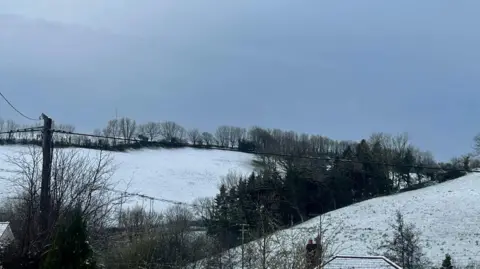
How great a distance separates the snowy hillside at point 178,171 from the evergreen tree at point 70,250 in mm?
67868

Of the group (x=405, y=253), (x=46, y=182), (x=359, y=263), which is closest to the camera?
(x=46, y=182)

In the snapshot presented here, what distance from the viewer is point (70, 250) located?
10789 millimetres

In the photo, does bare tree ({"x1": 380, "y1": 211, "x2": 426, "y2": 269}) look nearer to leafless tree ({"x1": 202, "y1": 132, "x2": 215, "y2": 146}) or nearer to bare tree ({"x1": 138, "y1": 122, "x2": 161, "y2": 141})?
bare tree ({"x1": 138, "y1": 122, "x2": 161, "y2": 141})

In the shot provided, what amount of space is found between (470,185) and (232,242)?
4647cm

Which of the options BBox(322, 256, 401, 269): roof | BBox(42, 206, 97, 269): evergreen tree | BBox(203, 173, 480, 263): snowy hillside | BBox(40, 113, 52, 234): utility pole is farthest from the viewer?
BBox(203, 173, 480, 263): snowy hillside

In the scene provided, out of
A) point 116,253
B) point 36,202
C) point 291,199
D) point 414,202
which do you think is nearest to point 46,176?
point 36,202

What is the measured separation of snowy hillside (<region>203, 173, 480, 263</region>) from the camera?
5205cm

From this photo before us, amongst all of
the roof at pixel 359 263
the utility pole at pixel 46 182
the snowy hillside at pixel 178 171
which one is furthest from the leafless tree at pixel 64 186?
the snowy hillside at pixel 178 171

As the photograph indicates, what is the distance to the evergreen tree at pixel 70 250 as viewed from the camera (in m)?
10.7

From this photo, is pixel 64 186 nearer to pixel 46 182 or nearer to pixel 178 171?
pixel 46 182

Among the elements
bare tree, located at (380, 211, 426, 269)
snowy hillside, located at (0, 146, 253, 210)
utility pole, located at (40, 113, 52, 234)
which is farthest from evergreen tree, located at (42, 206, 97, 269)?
snowy hillside, located at (0, 146, 253, 210)

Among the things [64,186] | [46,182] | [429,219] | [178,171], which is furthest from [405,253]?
[178,171]

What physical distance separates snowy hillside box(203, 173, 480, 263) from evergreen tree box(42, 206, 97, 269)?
117 feet

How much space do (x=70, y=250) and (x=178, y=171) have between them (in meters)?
90.8
